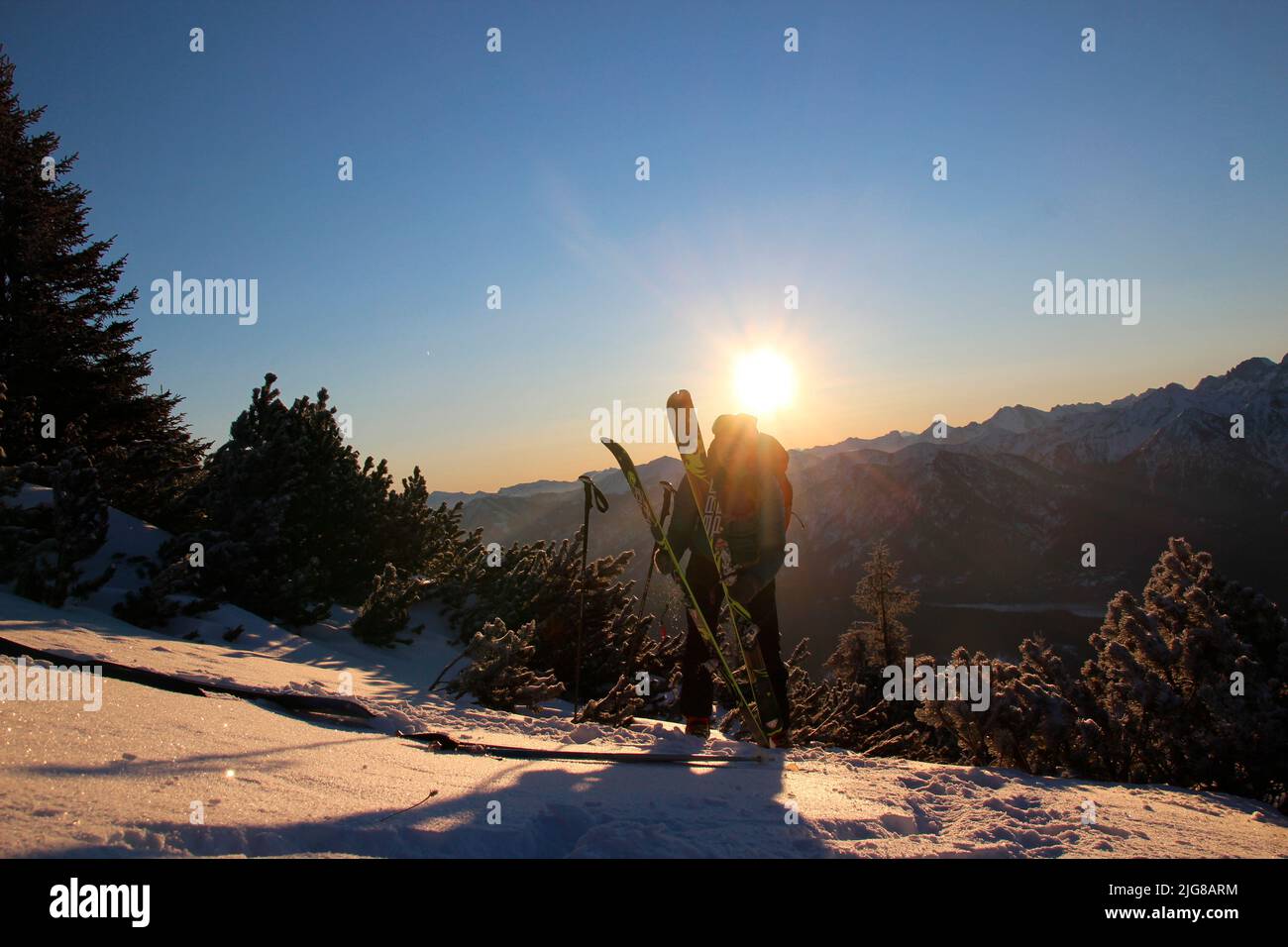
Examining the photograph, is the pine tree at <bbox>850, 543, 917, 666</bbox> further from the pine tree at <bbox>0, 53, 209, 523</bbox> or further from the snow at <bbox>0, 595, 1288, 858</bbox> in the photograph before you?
the snow at <bbox>0, 595, 1288, 858</bbox>

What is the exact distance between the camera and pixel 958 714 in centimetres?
590

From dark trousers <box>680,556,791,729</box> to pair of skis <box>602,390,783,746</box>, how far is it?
0.08m

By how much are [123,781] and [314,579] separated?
797 centimetres

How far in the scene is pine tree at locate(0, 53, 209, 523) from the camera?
1589cm

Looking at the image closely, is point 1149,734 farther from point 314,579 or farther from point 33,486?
point 33,486

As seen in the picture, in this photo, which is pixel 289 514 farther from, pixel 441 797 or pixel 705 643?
pixel 441 797

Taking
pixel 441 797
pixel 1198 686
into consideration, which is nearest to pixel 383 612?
pixel 441 797

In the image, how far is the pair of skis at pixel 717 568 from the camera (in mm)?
5758

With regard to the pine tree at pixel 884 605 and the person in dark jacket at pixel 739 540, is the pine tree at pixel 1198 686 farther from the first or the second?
the pine tree at pixel 884 605

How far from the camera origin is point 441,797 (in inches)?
92.9

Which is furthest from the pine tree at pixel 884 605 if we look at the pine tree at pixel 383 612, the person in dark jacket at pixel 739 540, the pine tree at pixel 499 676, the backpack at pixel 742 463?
the backpack at pixel 742 463

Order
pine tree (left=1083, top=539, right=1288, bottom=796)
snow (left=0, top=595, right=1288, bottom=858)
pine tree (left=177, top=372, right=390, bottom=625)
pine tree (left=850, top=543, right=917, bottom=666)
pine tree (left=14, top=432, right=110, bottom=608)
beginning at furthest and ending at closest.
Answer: pine tree (left=850, top=543, right=917, bottom=666) < pine tree (left=177, top=372, right=390, bottom=625) < pine tree (left=14, top=432, right=110, bottom=608) < pine tree (left=1083, top=539, right=1288, bottom=796) < snow (left=0, top=595, right=1288, bottom=858)

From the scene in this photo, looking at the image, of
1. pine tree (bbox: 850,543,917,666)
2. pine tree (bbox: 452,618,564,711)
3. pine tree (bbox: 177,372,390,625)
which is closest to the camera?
pine tree (bbox: 452,618,564,711)

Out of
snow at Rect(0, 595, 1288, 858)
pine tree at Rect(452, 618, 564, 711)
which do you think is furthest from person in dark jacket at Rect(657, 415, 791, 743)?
pine tree at Rect(452, 618, 564, 711)
